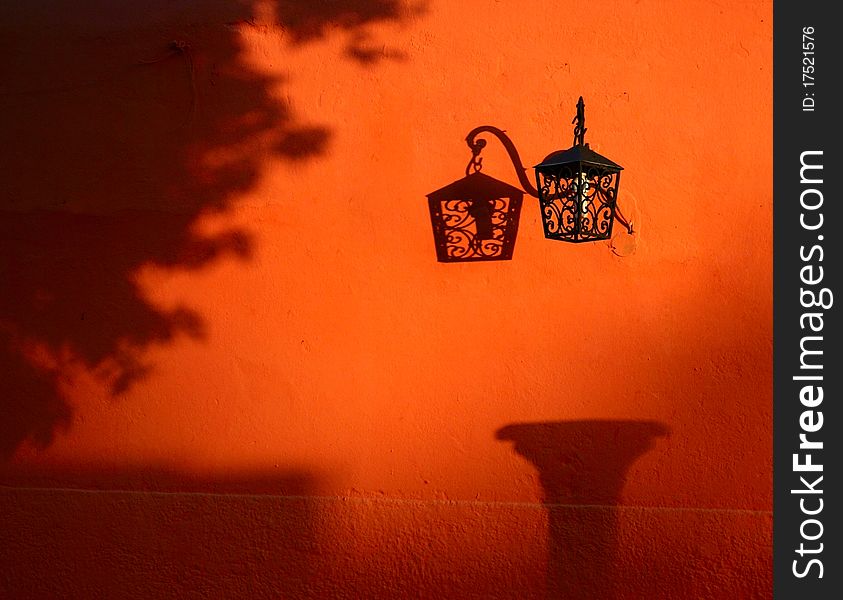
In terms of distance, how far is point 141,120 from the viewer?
12.7ft

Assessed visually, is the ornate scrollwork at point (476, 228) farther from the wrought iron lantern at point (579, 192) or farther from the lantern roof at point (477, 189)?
the wrought iron lantern at point (579, 192)

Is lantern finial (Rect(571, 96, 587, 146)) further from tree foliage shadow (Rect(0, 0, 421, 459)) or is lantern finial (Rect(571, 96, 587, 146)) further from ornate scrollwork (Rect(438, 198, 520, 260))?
tree foliage shadow (Rect(0, 0, 421, 459))

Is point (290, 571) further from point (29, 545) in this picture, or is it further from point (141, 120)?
point (141, 120)

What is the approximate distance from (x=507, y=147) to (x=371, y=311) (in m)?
1.10

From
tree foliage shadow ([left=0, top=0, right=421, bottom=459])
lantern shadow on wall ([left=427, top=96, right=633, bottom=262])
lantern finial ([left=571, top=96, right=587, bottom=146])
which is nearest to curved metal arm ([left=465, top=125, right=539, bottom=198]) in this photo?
lantern shadow on wall ([left=427, top=96, right=633, bottom=262])

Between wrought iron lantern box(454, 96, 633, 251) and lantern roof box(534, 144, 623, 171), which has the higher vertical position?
lantern roof box(534, 144, 623, 171)

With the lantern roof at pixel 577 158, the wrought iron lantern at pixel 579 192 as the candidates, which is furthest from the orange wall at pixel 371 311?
the lantern roof at pixel 577 158

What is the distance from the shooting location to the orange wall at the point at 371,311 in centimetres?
360

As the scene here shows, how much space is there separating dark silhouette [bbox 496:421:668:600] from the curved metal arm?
1.22 meters

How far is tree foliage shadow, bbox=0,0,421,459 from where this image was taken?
3.80 metres

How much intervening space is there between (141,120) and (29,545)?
2.35 meters

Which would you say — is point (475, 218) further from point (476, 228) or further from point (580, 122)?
point (580, 122)

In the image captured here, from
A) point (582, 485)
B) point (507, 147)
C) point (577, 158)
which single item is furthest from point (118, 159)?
point (582, 485)

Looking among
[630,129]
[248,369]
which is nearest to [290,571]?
[248,369]
